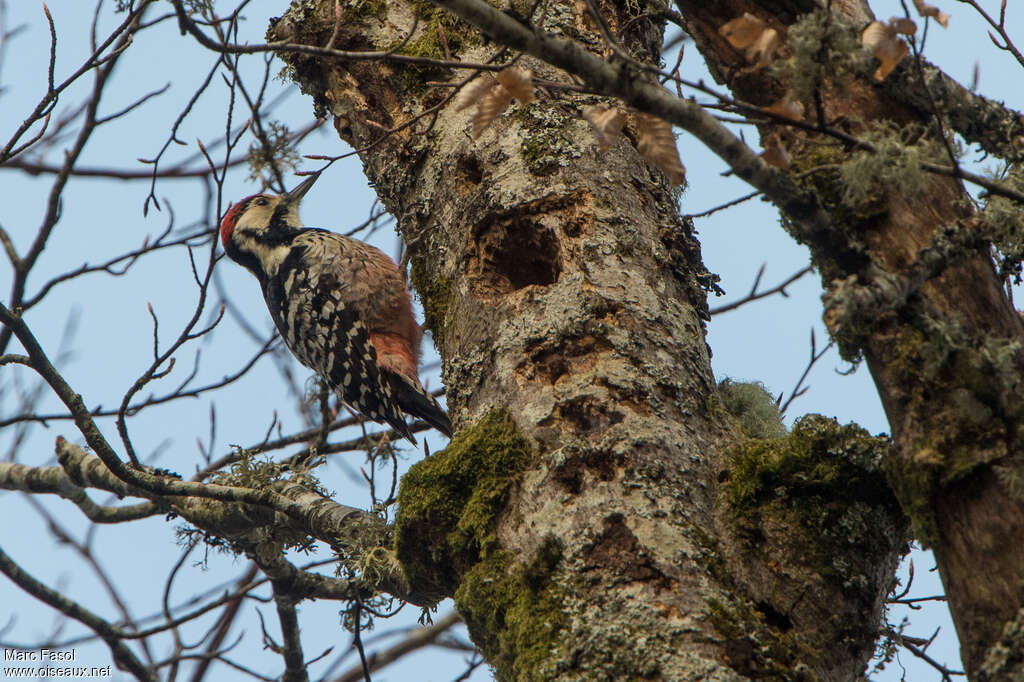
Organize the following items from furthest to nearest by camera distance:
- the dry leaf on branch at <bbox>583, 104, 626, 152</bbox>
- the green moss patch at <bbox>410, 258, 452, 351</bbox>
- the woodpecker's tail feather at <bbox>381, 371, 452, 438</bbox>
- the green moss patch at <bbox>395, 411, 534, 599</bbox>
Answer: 1. the woodpecker's tail feather at <bbox>381, 371, 452, 438</bbox>
2. the green moss patch at <bbox>410, 258, 452, 351</bbox>
3. the green moss patch at <bbox>395, 411, 534, 599</bbox>
4. the dry leaf on branch at <bbox>583, 104, 626, 152</bbox>

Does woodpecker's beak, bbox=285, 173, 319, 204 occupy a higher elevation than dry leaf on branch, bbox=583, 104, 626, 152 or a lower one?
higher

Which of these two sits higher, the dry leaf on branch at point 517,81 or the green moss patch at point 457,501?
the dry leaf on branch at point 517,81

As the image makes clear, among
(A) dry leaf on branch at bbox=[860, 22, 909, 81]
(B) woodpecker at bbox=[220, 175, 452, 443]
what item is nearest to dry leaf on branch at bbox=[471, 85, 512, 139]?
(A) dry leaf on branch at bbox=[860, 22, 909, 81]

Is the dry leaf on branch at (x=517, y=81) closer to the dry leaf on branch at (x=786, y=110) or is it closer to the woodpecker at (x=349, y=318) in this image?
the dry leaf on branch at (x=786, y=110)

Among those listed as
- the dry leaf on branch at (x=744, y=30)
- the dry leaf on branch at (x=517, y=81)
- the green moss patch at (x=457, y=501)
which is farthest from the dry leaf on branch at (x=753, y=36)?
the green moss patch at (x=457, y=501)

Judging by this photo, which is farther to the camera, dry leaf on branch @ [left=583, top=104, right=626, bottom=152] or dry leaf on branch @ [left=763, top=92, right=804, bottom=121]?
dry leaf on branch @ [left=583, top=104, right=626, bottom=152]

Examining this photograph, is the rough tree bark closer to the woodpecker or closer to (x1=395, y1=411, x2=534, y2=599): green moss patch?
(x1=395, y1=411, x2=534, y2=599): green moss patch

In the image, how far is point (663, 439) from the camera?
7.88 feet

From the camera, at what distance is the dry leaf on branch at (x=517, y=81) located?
6.48 feet

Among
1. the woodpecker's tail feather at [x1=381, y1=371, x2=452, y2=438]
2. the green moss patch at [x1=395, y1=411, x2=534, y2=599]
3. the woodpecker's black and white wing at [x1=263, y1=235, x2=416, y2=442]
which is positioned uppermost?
the woodpecker's black and white wing at [x1=263, y1=235, x2=416, y2=442]

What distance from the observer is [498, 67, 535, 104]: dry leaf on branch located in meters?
1.97

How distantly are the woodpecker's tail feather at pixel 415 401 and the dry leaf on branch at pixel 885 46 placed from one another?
10.8 feet

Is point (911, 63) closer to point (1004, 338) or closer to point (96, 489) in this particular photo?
point (1004, 338)

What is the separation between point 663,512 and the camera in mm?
2246
